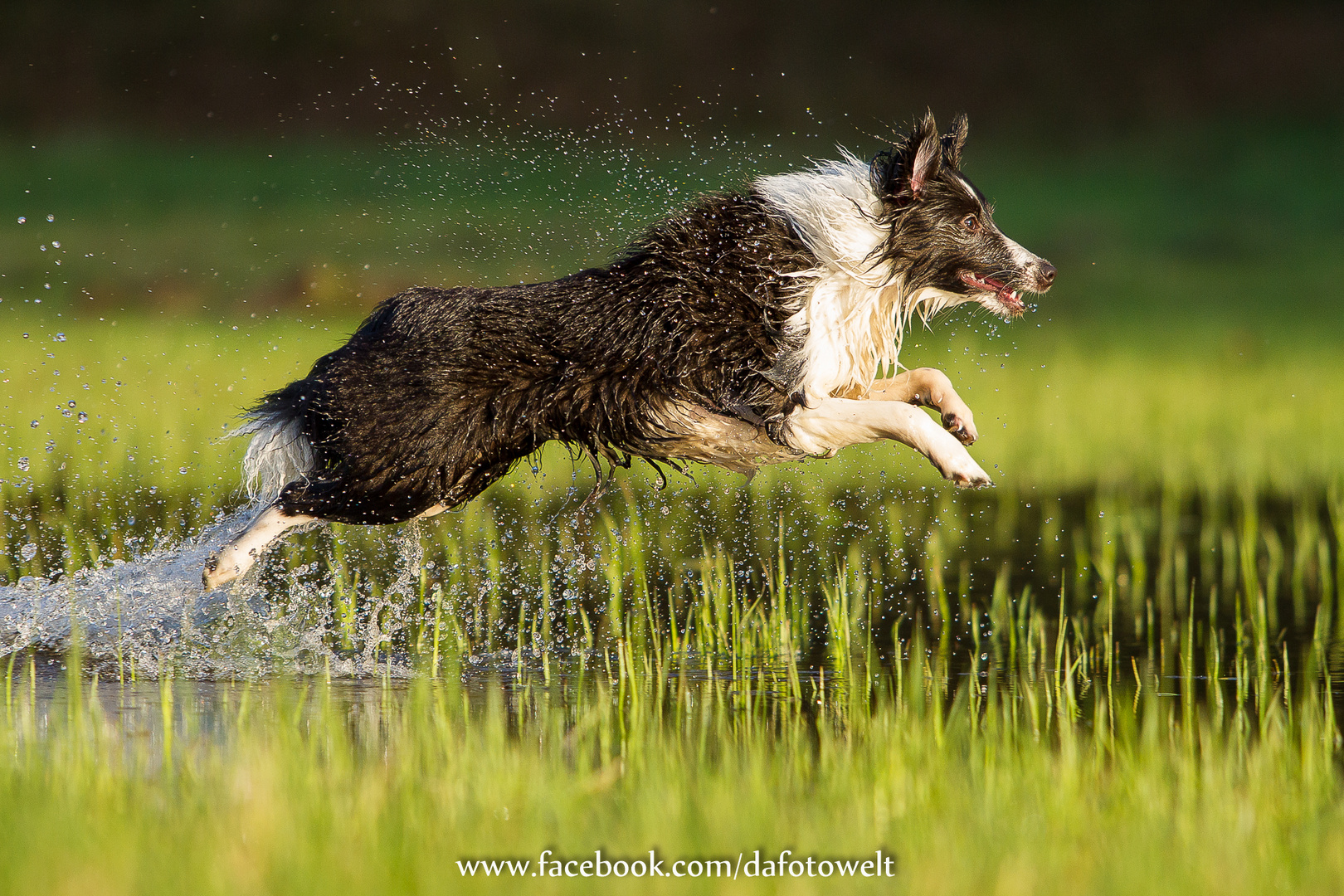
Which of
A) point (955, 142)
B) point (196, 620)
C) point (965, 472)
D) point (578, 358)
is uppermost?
point (955, 142)

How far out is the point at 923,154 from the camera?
16.2 feet

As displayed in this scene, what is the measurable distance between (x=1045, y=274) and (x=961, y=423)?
606 mm

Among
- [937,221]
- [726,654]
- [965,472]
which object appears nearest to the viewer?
[965,472]

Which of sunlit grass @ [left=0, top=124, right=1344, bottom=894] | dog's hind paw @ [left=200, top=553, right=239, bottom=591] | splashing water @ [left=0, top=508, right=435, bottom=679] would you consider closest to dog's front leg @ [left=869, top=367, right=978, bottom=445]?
sunlit grass @ [left=0, top=124, right=1344, bottom=894]

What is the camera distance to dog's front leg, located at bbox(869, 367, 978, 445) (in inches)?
200

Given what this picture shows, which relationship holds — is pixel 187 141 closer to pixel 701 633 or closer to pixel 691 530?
pixel 691 530

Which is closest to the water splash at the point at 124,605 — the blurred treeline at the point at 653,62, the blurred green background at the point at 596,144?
the blurred green background at the point at 596,144

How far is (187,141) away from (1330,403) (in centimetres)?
1551

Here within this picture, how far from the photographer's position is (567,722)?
439 centimetres

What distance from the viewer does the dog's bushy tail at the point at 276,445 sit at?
5195 mm

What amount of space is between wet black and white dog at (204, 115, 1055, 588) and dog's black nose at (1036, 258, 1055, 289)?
0.72ft

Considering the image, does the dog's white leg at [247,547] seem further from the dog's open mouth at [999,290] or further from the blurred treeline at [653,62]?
the blurred treeline at [653,62]

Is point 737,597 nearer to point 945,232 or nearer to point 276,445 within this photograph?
point 945,232

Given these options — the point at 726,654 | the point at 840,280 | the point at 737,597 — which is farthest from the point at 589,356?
the point at 737,597
